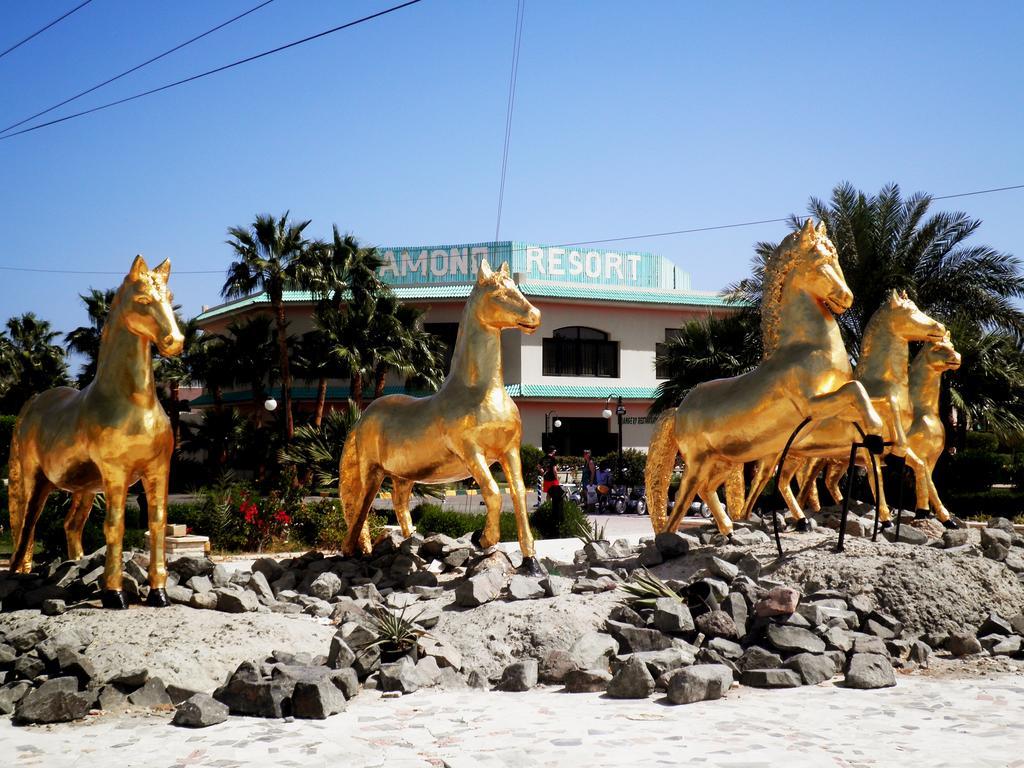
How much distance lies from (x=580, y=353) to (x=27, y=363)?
24658 mm

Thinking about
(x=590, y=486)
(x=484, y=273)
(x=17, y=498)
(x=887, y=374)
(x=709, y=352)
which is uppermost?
(x=709, y=352)

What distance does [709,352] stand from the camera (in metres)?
27.8

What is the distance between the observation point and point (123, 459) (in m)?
8.19

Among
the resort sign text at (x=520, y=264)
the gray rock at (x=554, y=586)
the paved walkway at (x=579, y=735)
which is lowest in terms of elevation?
the paved walkway at (x=579, y=735)

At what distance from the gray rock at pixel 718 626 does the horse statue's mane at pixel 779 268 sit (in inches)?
163

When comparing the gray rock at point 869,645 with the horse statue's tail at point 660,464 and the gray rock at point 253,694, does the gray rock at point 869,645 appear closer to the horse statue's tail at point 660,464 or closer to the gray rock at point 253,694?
Result: the gray rock at point 253,694

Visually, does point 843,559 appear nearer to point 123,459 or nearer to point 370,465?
point 370,465

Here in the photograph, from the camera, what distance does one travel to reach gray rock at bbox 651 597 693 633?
787 cm

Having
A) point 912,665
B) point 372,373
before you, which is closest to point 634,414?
point 372,373

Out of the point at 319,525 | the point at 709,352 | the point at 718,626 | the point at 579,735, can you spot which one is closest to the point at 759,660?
the point at 718,626

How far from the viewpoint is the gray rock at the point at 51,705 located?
6.23 metres

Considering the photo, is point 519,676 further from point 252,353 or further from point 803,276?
point 252,353

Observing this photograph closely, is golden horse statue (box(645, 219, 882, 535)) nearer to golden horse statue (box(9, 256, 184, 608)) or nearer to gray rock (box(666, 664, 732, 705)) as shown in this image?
gray rock (box(666, 664, 732, 705))

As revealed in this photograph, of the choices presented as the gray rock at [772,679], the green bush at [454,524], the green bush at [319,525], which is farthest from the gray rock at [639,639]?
the green bush at [454,524]
